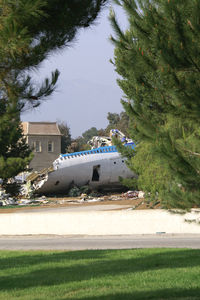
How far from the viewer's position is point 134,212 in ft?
66.7

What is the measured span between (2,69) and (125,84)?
55.2ft

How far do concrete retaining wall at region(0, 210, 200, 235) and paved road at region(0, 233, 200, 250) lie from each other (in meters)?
0.39

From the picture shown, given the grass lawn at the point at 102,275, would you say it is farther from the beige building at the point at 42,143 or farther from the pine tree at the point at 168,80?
the beige building at the point at 42,143

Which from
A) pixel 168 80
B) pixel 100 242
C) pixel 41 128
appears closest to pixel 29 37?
pixel 168 80

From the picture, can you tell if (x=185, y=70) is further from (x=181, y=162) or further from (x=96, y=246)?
(x=96, y=246)

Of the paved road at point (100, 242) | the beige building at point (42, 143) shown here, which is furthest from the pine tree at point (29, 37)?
the beige building at point (42, 143)

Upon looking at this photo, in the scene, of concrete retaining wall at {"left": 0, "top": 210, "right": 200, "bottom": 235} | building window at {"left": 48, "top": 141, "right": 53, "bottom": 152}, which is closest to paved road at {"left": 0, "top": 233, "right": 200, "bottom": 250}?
concrete retaining wall at {"left": 0, "top": 210, "right": 200, "bottom": 235}

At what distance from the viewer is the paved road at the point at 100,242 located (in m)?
16.6

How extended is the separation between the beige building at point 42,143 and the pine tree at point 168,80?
70.5 meters

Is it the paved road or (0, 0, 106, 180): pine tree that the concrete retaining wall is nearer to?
the paved road

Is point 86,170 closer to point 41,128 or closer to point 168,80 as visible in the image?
point 41,128

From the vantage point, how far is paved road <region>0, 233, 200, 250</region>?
54.5 feet

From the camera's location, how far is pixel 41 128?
81.1 meters

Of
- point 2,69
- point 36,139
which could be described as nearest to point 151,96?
point 2,69
